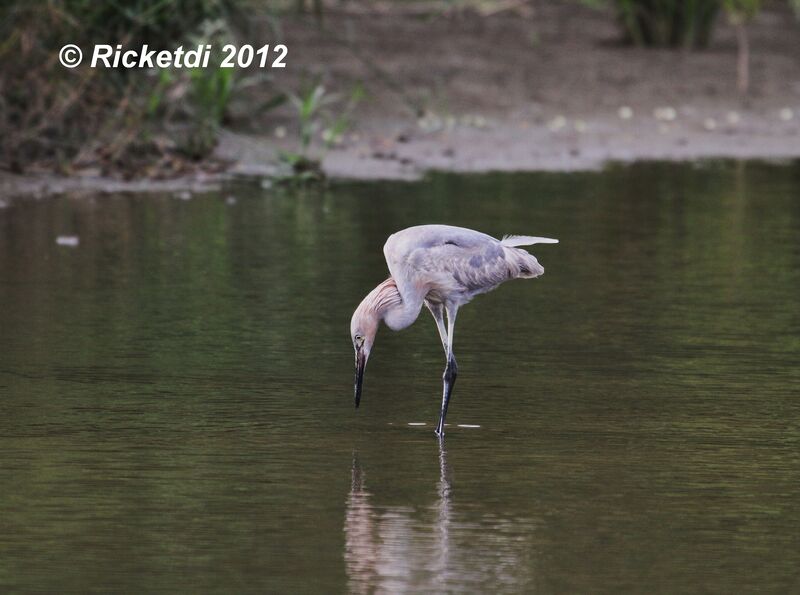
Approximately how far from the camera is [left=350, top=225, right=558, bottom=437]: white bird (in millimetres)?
7203

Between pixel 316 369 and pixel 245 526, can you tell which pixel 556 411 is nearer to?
pixel 316 369

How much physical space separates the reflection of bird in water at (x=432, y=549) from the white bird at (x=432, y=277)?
121 centimetres

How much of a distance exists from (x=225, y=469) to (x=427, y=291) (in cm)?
152

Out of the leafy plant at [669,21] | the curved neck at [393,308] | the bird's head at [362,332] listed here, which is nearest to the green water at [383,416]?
the bird's head at [362,332]

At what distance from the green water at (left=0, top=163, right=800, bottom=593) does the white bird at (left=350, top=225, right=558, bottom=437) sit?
284mm

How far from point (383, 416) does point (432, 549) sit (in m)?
1.90

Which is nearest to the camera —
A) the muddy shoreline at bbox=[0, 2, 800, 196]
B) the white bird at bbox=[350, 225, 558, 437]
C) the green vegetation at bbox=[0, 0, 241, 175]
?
the white bird at bbox=[350, 225, 558, 437]

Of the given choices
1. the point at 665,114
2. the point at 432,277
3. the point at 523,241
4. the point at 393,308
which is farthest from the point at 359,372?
the point at 665,114

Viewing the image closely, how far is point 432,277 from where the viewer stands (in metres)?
7.45

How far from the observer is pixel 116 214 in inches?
521

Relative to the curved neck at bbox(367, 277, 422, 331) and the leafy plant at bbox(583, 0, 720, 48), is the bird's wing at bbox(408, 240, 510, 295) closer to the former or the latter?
the curved neck at bbox(367, 277, 422, 331)

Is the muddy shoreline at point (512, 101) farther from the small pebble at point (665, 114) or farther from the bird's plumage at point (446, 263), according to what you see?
the bird's plumage at point (446, 263)

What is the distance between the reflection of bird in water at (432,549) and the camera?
5.07 meters

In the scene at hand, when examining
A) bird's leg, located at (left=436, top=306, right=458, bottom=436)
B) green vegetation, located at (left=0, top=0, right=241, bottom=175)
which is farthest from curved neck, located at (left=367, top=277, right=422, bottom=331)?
green vegetation, located at (left=0, top=0, right=241, bottom=175)
